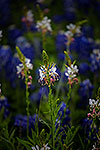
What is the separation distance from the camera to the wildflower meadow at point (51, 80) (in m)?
0.69

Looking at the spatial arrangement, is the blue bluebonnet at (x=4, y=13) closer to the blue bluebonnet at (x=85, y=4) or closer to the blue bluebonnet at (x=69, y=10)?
the blue bluebonnet at (x=69, y=10)

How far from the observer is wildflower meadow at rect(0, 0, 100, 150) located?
0.69 m

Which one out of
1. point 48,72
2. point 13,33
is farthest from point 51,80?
point 13,33

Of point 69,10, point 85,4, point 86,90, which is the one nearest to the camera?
point 86,90

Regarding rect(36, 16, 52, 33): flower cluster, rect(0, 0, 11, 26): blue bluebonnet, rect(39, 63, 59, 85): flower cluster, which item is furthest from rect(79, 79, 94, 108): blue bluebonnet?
rect(0, 0, 11, 26): blue bluebonnet

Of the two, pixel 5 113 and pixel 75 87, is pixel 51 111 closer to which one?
pixel 5 113

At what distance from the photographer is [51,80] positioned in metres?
0.61

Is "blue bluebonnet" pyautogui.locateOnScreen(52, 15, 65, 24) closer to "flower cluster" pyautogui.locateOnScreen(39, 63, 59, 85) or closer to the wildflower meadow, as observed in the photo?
the wildflower meadow

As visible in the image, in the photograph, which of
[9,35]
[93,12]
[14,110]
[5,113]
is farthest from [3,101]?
[93,12]

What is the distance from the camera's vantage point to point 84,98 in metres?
1.17

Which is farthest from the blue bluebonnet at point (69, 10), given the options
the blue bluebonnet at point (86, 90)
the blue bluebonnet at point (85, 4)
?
the blue bluebonnet at point (86, 90)

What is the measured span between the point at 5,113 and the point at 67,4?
1.52m

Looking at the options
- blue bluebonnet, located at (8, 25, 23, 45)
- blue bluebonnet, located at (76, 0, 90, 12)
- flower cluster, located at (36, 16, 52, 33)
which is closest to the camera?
flower cluster, located at (36, 16, 52, 33)

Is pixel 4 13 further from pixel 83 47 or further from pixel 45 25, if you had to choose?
pixel 45 25
